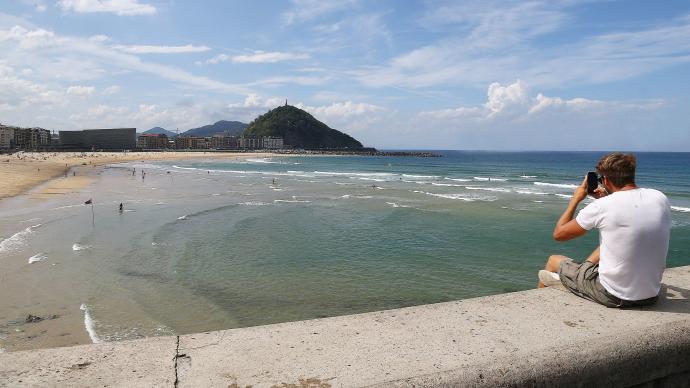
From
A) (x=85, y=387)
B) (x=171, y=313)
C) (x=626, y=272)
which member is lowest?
(x=171, y=313)

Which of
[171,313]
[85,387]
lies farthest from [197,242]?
[85,387]

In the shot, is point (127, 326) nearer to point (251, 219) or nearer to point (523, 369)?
point (523, 369)

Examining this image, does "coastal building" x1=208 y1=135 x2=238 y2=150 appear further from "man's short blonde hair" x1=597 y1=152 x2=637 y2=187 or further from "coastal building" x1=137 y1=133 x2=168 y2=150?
"man's short blonde hair" x1=597 y1=152 x2=637 y2=187

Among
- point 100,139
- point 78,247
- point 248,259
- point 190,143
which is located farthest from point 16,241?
point 190,143

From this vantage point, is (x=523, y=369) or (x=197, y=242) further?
(x=197, y=242)

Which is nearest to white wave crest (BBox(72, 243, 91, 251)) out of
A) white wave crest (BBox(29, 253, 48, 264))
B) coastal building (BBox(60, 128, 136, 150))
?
white wave crest (BBox(29, 253, 48, 264))

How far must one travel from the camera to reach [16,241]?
14945mm

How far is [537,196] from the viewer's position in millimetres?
33438

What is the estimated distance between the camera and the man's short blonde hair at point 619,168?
357 centimetres

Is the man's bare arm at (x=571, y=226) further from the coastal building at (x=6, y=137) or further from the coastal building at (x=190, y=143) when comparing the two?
the coastal building at (x=190, y=143)

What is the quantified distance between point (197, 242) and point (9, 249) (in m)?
5.25

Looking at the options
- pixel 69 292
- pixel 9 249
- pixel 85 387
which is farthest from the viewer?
pixel 9 249

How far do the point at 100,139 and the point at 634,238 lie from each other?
161425 mm

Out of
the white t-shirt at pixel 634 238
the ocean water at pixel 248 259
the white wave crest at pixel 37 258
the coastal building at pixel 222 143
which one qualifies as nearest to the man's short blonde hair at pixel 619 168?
the white t-shirt at pixel 634 238
